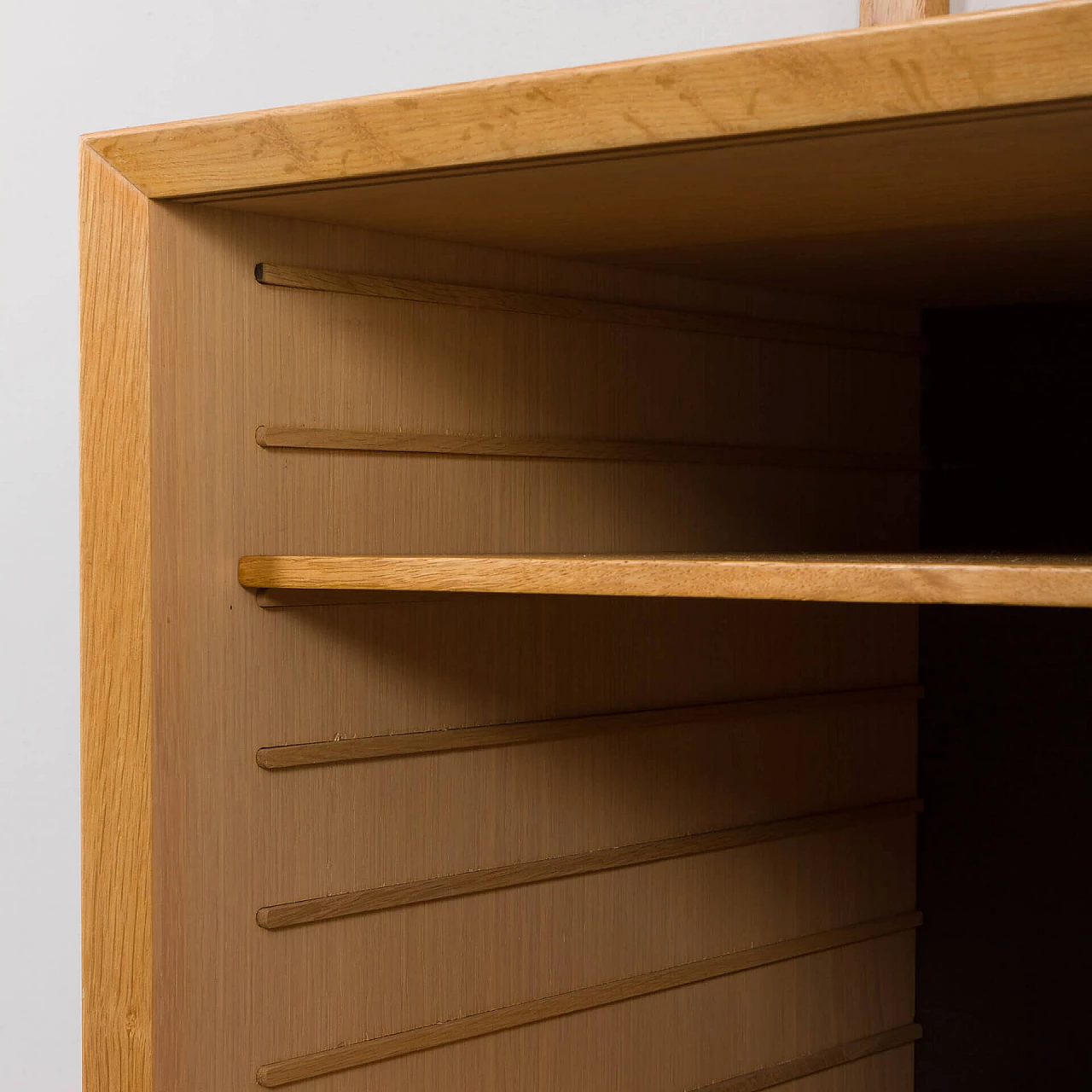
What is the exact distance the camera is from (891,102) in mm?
634

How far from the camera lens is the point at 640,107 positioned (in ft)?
2.24

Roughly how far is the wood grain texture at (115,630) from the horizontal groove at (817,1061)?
446 mm

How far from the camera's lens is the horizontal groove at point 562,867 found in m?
0.90

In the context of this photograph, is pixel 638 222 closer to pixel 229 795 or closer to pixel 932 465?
pixel 229 795

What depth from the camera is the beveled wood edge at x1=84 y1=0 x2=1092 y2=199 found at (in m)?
0.61

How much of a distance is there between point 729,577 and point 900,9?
0.77 metres

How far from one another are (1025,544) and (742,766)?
30 cm

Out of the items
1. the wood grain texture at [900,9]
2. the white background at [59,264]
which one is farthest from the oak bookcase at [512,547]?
the white background at [59,264]

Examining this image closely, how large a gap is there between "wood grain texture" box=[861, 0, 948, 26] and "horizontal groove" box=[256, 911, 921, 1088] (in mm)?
703

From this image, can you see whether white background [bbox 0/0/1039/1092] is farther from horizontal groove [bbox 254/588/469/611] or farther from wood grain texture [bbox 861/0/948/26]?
horizontal groove [bbox 254/588/469/611]

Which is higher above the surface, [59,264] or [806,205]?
[59,264]

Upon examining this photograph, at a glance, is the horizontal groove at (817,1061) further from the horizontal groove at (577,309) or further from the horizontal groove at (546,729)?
the horizontal groove at (577,309)

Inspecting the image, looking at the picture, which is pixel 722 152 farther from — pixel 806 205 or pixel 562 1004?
pixel 562 1004

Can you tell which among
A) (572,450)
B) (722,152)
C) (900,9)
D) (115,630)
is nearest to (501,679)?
(572,450)
